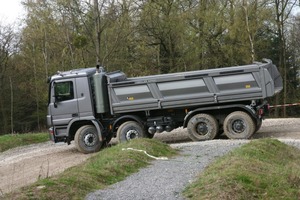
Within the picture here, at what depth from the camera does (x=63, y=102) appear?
16.1 meters

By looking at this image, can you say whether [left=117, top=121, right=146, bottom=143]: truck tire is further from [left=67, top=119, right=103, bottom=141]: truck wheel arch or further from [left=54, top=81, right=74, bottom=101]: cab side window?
[left=54, top=81, right=74, bottom=101]: cab side window

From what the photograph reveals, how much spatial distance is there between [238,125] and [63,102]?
6.13 meters

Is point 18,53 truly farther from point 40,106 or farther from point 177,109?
point 177,109

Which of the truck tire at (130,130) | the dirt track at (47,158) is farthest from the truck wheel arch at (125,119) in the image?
the dirt track at (47,158)

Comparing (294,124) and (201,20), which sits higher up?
(201,20)

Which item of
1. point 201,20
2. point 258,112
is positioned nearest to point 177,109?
point 258,112

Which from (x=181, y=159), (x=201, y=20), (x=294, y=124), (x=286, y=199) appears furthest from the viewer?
(x=201, y=20)

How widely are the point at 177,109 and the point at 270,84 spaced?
10.7ft

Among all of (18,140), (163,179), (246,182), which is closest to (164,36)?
(18,140)

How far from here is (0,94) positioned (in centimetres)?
4184

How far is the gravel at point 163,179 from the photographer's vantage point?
6875 mm

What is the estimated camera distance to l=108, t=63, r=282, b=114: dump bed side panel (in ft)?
49.0

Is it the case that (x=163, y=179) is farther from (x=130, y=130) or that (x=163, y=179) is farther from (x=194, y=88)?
(x=130, y=130)

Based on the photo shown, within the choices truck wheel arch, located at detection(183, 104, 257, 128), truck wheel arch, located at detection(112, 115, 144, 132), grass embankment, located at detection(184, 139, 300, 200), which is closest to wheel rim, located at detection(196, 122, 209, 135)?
truck wheel arch, located at detection(183, 104, 257, 128)
